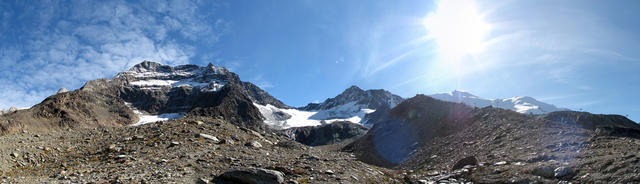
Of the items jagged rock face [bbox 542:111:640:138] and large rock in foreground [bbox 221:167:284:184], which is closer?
large rock in foreground [bbox 221:167:284:184]

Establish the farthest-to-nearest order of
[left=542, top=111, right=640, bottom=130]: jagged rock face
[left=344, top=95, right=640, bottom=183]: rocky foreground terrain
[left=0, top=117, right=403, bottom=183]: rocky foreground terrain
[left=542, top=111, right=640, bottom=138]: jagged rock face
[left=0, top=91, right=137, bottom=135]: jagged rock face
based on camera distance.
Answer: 1. [left=0, top=91, right=137, bottom=135]: jagged rock face
2. [left=542, top=111, right=640, bottom=130]: jagged rock face
3. [left=542, top=111, right=640, bottom=138]: jagged rock face
4. [left=344, top=95, right=640, bottom=183]: rocky foreground terrain
5. [left=0, top=117, right=403, bottom=183]: rocky foreground terrain

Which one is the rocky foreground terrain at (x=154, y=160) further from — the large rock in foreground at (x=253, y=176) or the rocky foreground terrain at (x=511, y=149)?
the rocky foreground terrain at (x=511, y=149)

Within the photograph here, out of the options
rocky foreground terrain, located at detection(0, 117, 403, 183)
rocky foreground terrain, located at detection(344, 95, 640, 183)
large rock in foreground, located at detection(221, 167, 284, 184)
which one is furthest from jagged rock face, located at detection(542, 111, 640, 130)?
large rock in foreground, located at detection(221, 167, 284, 184)

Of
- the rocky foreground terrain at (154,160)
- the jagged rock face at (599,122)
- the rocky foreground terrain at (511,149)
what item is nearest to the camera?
the rocky foreground terrain at (154,160)

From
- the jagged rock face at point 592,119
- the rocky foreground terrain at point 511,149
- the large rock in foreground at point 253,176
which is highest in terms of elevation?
the jagged rock face at point 592,119

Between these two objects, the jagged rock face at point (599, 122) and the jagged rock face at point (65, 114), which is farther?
the jagged rock face at point (65, 114)

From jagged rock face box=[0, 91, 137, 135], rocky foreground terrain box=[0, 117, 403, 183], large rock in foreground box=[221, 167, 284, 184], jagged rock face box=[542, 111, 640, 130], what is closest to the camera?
large rock in foreground box=[221, 167, 284, 184]

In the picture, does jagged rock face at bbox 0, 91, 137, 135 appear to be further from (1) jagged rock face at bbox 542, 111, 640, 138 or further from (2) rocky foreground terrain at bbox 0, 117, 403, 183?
(1) jagged rock face at bbox 542, 111, 640, 138

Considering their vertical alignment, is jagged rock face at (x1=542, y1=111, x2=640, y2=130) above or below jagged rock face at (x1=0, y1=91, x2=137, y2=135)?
below

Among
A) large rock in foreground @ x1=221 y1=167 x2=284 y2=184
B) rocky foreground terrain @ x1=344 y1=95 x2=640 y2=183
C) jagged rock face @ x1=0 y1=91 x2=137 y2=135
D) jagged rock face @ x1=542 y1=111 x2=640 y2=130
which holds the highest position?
jagged rock face @ x1=0 y1=91 x2=137 y2=135

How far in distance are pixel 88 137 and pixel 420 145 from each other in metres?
26.5

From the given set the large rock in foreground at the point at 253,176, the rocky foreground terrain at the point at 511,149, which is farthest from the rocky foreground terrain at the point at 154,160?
the rocky foreground terrain at the point at 511,149

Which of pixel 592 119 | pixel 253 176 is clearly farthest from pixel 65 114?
pixel 592 119

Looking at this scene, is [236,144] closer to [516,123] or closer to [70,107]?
[516,123]
